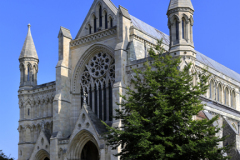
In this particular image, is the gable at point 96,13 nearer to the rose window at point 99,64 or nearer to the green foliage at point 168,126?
the rose window at point 99,64

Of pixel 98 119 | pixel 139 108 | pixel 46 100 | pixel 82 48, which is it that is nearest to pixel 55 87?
pixel 46 100

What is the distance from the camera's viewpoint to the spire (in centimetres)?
4769

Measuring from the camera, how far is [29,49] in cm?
4806

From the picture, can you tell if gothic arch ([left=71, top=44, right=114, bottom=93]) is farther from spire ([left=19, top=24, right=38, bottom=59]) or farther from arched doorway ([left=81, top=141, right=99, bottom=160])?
spire ([left=19, top=24, right=38, bottom=59])

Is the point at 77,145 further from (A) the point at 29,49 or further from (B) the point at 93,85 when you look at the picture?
(A) the point at 29,49

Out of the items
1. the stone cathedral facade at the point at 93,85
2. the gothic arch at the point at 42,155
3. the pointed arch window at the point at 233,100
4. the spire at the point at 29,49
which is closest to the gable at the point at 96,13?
the stone cathedral facade at the point at 93,85

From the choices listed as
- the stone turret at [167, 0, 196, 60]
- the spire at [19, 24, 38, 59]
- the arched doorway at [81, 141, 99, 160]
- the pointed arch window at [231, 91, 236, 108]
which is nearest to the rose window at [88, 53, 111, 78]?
the arched doorway at [81, 141, 99, 160]

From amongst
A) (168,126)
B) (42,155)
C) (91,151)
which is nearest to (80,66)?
(91,151)

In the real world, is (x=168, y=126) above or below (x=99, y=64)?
below

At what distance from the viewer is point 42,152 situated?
4297 centimetres

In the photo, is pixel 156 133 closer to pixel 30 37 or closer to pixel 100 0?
pixel 100 0

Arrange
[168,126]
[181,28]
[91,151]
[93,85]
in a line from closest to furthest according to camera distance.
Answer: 1. [168,126]
2. [181,28]
3. [91,151]
4. [93,85]

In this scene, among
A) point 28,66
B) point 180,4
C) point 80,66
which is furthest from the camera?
point 28,66

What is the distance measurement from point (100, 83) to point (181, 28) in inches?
414
